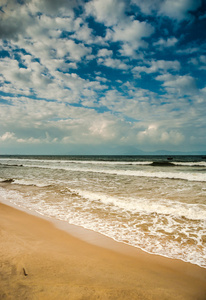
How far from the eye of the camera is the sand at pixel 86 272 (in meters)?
2.40

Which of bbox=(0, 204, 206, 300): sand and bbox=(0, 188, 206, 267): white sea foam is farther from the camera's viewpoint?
bbox=(0, 188, 206, 267): white sea foam

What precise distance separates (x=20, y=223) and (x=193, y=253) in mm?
5224

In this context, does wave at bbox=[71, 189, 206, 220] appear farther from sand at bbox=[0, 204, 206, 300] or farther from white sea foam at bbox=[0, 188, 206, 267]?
sand at bbox=[0, 204, 206, 300]

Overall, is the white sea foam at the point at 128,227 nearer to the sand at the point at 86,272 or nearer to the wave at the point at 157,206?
the wave at the point at 157,206

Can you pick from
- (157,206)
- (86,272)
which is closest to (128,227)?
(86,272)

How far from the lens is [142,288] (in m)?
2.60

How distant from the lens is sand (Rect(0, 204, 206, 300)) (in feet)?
7.86

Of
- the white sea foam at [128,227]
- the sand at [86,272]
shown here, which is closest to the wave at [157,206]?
the white sea foam at [128,227]

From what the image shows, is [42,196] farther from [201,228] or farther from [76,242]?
[201,228]

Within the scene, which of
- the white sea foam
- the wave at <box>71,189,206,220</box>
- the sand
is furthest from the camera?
the wave at <box>71,189,206,220</box>

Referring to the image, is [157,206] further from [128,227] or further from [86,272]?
[86,272]

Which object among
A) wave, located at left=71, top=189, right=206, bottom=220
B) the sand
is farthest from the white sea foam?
the sand

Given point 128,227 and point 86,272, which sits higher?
point 86,272

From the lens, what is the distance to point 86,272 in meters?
2.97
